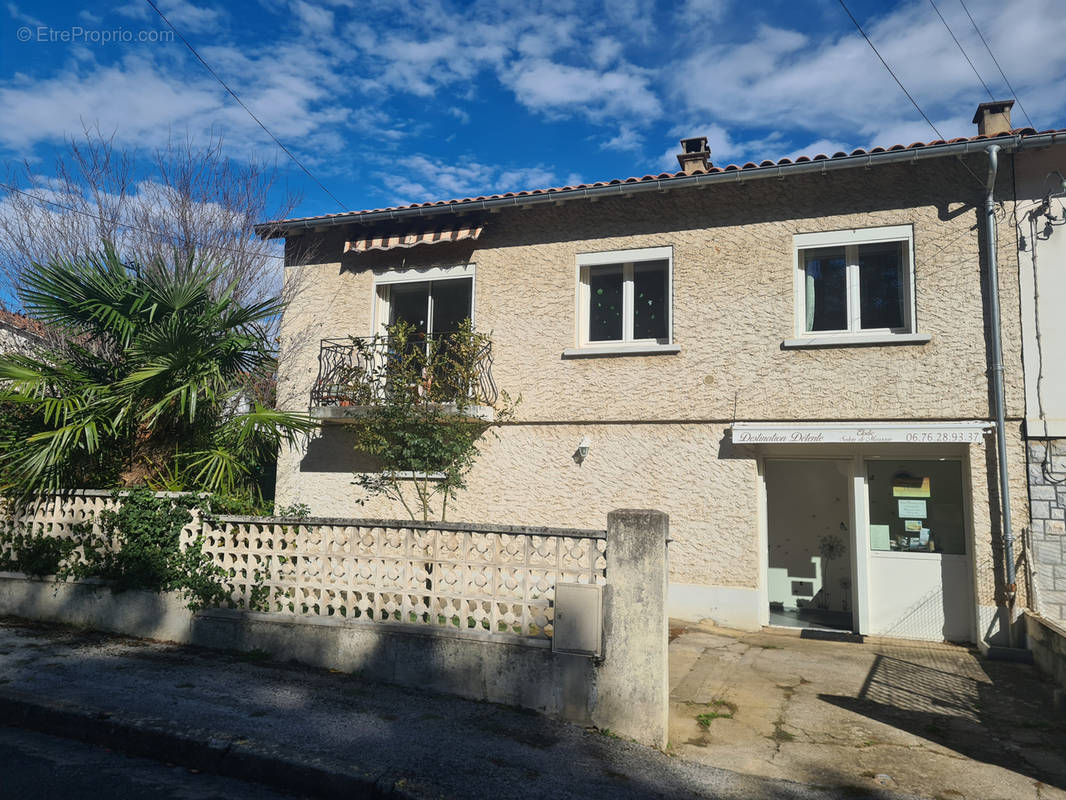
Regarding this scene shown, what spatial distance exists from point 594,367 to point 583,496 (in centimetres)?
169

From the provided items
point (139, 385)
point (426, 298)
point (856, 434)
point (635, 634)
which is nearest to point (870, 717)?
point (635, 634)

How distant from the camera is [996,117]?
8.88m

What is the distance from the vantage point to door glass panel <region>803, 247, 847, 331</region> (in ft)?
30.2

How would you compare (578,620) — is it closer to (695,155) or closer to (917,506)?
(917,506)

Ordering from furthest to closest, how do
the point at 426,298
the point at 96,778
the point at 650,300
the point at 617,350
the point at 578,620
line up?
1. the point at 426,298
2. the point at 650,300
3. the point at 617,350
4. the point at 578,620
5. the point at 96,778

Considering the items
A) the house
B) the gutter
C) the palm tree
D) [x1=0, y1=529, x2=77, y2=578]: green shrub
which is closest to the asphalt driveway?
the house

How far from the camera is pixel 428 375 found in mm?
9680

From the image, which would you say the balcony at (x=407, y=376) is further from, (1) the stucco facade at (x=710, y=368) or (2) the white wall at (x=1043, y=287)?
(2) the white wall at (x=1043, y=287)

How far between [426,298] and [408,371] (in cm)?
219

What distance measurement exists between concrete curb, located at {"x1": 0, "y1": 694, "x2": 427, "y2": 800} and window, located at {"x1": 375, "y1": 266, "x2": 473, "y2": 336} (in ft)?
21.7

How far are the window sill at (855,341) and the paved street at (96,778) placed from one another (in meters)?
7.22

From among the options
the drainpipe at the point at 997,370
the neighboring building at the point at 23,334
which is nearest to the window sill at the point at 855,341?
the drainpipe at the point at 997,370

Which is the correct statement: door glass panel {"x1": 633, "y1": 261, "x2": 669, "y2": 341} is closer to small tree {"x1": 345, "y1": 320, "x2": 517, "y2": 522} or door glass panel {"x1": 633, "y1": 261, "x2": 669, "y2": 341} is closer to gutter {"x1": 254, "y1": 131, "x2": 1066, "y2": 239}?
gutter {"x1": 254, "y1": 131, "x2": 1066, "y2": 239}

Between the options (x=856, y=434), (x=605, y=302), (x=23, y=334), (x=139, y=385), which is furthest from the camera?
(x=23, y=334)
